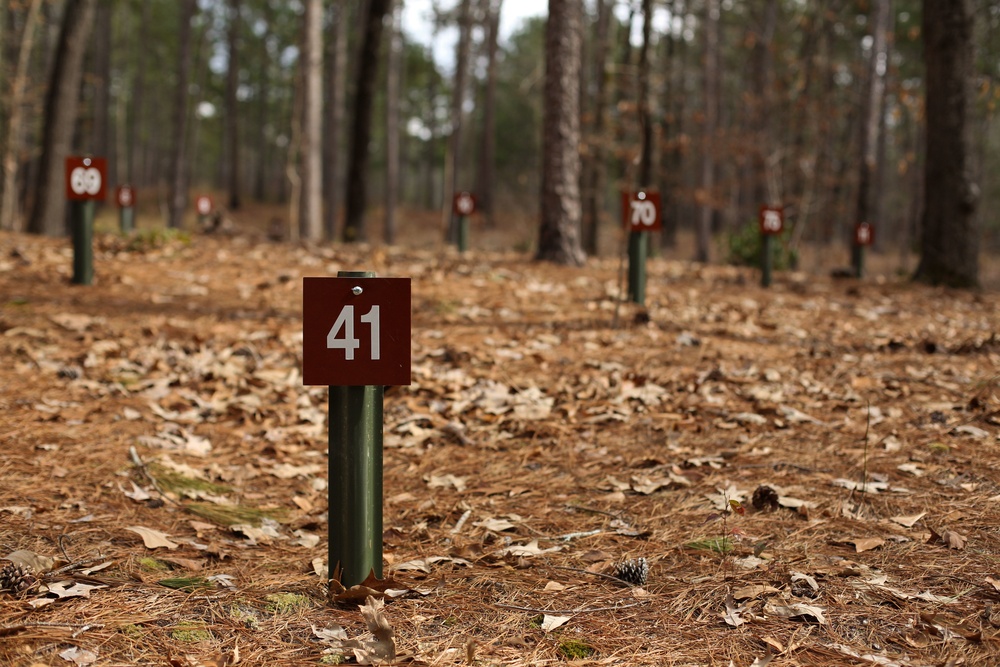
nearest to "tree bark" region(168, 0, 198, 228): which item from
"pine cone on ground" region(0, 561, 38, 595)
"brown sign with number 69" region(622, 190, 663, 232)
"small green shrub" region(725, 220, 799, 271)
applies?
"small green shrub" region(725, 220, 799, 271)

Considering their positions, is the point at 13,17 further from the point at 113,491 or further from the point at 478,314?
the point at 113,491

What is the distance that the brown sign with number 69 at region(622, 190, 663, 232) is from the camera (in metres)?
6.61

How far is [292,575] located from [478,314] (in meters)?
4.04

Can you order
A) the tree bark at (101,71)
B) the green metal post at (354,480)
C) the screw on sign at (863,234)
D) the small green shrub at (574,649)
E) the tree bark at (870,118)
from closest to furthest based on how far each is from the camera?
1. the small green shrub at (574,649)
2. the green metal post at (354,480)
3. the screw on sign at (863,234)
4. the tree bark at (870,118)
5. the tree bark at (101,71)

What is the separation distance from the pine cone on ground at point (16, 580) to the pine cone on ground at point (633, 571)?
183cm

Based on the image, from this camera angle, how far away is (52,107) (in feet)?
36.7

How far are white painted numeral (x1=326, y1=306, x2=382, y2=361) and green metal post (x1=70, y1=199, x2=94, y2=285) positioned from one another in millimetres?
5304

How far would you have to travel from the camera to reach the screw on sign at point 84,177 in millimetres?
6664

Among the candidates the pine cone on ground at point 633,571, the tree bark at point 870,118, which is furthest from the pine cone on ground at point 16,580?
the tree bark at point 870,118

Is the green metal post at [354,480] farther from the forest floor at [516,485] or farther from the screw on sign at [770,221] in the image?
the screw on sign at [770,221]

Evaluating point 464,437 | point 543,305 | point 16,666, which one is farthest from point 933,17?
point 16,666

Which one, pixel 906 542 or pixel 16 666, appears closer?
pixel 16 666

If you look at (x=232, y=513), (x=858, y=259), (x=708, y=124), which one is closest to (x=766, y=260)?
(x=858, y=259)

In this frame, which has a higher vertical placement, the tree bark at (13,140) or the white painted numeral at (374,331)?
the tree bark at (13,140)
